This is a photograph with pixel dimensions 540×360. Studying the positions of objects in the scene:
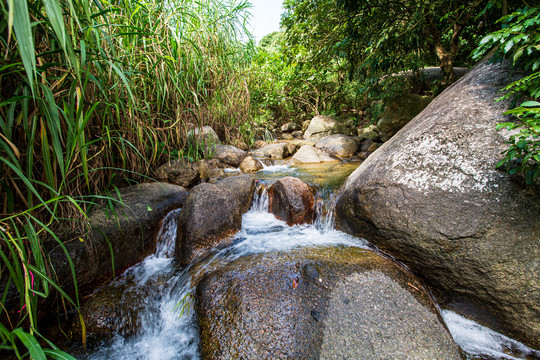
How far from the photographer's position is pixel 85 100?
1707mm

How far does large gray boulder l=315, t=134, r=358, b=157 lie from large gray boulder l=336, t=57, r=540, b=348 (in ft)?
13.5

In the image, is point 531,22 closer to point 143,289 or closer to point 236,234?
point 236,234

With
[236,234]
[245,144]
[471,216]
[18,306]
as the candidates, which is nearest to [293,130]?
[245,144]

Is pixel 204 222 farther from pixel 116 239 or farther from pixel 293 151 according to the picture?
pixel 293 151

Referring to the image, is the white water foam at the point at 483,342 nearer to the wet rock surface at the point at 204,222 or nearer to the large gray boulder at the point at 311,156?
the wet rock surface at the point at 204,222

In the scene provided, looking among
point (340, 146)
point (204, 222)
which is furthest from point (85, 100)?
point (340, 146)

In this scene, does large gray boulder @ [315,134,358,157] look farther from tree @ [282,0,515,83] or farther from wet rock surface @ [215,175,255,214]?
wet rock surface @ [215,175,255,214]

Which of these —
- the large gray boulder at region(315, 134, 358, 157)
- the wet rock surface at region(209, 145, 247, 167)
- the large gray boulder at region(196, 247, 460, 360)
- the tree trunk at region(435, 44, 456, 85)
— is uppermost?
the tree trunk at region(435, 44, 456, 85)

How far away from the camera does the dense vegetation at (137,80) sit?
3.59ft

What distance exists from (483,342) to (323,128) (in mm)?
7525

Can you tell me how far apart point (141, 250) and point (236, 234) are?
1.01 meters

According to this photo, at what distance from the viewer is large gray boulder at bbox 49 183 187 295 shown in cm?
172

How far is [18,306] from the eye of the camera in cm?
148

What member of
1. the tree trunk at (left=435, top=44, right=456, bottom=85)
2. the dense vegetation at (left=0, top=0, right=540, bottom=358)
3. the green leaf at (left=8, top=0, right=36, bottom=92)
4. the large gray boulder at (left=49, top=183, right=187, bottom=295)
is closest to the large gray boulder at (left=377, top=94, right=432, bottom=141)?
the dense vegetation at (left=0, top=0, right=540, bottom=358)
